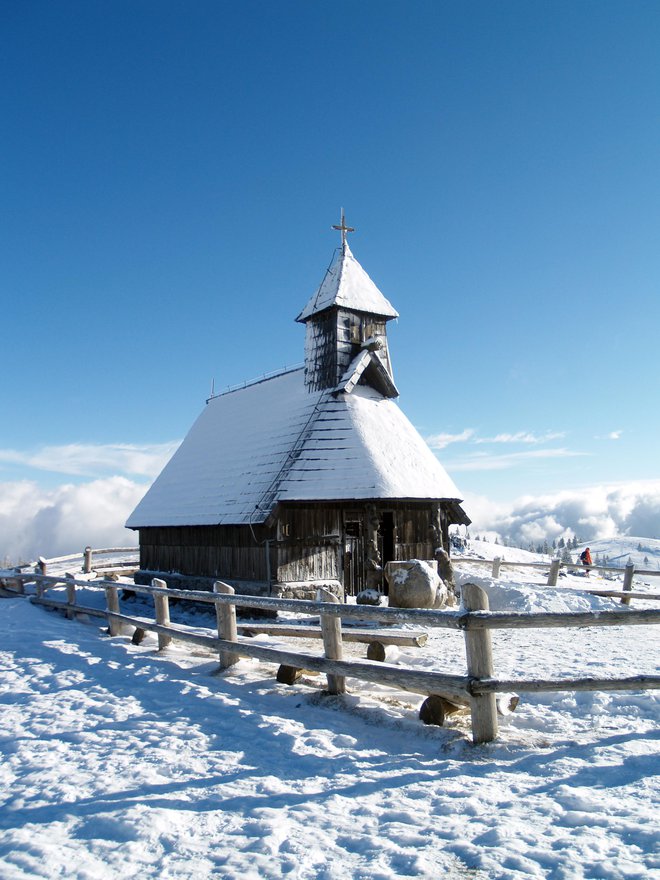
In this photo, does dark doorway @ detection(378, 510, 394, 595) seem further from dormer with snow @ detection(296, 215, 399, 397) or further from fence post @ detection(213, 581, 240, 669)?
fence post @ detection(213, 581, 240, 669)

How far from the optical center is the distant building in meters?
17.1

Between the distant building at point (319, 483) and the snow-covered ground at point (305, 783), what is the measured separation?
8501 millimetres

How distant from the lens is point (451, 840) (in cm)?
391

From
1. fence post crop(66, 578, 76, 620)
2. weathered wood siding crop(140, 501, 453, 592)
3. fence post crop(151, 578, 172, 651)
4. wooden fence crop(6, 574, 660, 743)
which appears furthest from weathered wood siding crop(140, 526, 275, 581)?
wooden fence crop(6, 574, 660, 743)

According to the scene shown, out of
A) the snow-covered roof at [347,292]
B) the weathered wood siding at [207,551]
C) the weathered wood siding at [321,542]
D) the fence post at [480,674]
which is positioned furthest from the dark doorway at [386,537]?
the fence post at [480,674]

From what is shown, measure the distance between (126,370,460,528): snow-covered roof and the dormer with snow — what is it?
562 millimetres

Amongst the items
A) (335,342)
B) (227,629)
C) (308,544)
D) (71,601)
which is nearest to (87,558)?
(71,601)

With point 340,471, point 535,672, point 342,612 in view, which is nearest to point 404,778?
point 342,612

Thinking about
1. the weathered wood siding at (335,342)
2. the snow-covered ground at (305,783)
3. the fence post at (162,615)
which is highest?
the weathered wood siding at (335,342)

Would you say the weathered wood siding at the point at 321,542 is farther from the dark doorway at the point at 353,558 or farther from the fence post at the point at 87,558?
the fence post at the point at 87,558

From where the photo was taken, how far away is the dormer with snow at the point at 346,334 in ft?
67.5

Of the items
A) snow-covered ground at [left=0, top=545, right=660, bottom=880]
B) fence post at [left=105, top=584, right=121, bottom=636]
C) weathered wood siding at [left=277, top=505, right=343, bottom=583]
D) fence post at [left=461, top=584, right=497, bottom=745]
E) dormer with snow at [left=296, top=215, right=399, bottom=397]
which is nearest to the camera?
snow-covered ground at [left=0, top=545, right=660, bottom=880]

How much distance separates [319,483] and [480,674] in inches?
454

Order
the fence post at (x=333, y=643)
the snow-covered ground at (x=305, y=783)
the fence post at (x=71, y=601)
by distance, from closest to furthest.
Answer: the snow-covered ground at (x=305, y=783) < the fence post at (x=333, y=643) < the fence post at (x=71, y=601)
